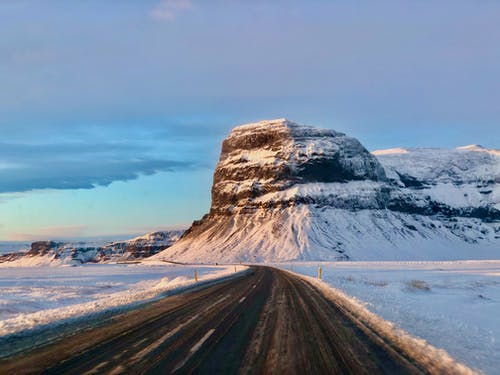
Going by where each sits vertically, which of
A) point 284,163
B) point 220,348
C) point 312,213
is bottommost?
point 220,348

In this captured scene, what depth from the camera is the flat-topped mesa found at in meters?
178

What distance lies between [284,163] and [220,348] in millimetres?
171777

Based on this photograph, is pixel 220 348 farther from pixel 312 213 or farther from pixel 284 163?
pixel 284 163

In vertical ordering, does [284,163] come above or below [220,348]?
Answer: above

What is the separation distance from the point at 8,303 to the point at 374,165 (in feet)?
609

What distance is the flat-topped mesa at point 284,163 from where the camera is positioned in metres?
178

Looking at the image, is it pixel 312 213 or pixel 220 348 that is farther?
pixel 312 213

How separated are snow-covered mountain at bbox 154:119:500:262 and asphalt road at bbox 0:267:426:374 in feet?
394

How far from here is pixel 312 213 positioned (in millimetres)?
161500

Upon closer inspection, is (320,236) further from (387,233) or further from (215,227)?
(215,227)

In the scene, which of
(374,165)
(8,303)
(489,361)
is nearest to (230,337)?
(489,361)

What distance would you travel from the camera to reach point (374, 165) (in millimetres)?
191750

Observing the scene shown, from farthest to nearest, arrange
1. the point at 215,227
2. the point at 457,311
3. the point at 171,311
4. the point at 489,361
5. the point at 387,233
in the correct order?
1. the point at 215,227
2. the point at 387,233
3. the point at 457,311
4. the point at 171,311
5. the point at 489,361

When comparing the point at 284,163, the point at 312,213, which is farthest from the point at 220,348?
the point at 284,163
